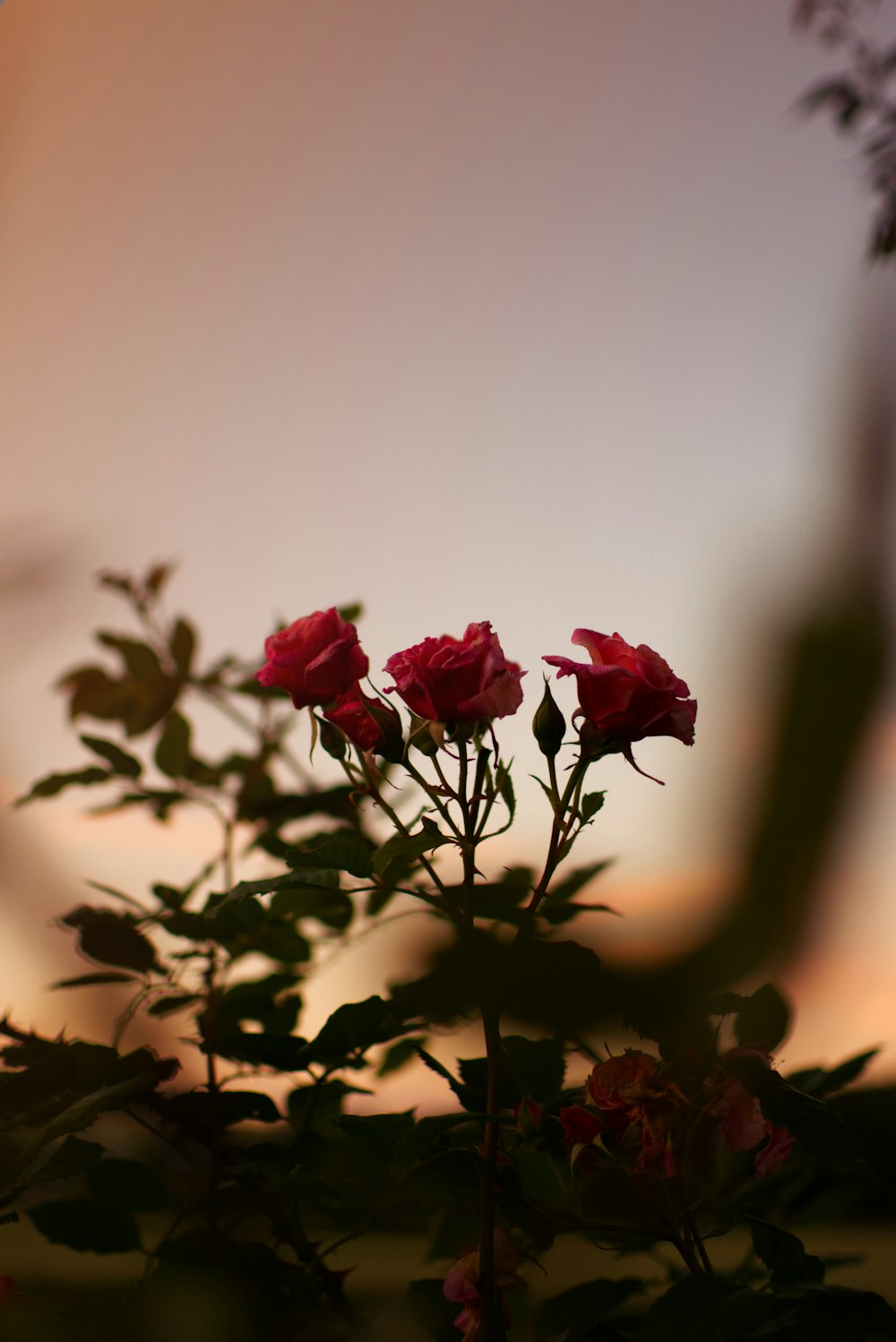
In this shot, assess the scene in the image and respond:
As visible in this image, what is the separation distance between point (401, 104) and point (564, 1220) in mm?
927

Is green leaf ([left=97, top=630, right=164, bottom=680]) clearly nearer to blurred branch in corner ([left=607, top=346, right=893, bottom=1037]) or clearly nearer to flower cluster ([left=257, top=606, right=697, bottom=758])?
flower cluster ([left=257, top=606, right=697, bottom=758])

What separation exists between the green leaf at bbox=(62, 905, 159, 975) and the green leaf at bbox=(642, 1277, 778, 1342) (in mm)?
294

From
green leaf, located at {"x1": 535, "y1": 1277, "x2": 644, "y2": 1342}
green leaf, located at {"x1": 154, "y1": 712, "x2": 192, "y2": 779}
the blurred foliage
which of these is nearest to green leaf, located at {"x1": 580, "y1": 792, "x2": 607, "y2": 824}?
the blurred foliage

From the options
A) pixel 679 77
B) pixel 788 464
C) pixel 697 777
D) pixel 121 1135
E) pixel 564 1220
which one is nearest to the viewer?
pixel 564 1220

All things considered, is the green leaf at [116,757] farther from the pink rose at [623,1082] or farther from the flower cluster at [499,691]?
the pink rose at [623,1082]

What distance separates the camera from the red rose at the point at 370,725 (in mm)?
387

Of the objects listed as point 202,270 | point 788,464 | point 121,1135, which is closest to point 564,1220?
point 121,1135

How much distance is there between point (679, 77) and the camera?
2.84 ft

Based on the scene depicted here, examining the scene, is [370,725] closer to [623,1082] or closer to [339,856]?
[339,856]

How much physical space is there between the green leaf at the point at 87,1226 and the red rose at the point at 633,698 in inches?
12.2

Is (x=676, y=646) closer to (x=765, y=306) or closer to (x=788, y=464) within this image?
(x=788, y=464)

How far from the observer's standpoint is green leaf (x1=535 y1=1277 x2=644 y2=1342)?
41 cm

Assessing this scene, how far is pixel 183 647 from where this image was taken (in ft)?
2.32

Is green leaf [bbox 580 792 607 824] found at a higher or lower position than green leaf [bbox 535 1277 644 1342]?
higher
